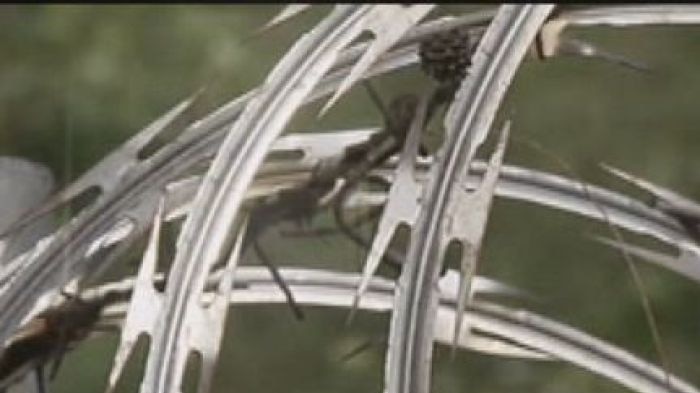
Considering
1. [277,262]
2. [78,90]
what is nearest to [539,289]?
[277,262]

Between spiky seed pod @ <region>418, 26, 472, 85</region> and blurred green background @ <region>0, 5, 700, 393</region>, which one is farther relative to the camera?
blurred green background @ <region>0, 5, 700, 393</region>

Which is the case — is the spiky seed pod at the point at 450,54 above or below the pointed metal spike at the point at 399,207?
above

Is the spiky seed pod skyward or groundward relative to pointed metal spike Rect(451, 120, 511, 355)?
skyward

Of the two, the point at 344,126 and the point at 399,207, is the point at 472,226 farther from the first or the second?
the point at 344,126

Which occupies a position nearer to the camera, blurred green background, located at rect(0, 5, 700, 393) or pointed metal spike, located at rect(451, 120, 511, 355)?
pointed metal spike, located at rect(451, 120, 511, 355)

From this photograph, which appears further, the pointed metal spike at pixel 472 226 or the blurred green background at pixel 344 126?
the blurred green background at pixel 344 126

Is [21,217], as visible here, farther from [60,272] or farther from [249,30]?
[249,30]

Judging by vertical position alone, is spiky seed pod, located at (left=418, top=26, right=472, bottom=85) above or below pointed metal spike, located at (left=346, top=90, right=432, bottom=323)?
above
